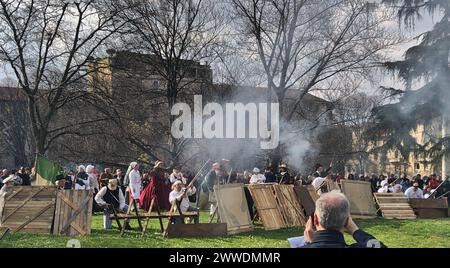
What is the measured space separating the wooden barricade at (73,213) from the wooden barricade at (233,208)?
9.51 ft

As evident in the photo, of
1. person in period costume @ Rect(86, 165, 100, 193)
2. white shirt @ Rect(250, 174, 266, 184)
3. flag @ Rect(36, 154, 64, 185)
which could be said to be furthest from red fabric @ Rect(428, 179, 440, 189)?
flag @ Rect(36, 154, 64, 185)

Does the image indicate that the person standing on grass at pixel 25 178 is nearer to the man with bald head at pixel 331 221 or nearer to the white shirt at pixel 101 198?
the white shirt at pixel 101 198

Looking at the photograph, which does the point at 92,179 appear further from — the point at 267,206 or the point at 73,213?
the point at 267,206

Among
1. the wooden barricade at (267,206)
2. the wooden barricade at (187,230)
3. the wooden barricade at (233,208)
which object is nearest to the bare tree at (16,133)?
the wooden barricade at (267,206)

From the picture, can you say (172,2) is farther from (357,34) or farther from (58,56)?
(357,34)

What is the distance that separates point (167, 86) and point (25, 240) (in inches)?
642

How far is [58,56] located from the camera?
24.4 meters

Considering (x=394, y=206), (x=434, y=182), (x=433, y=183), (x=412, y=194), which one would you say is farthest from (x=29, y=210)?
(x=434, y=182)

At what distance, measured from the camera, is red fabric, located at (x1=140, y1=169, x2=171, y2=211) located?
1418 centimetres

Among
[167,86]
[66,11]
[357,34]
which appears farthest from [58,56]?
[357,34]

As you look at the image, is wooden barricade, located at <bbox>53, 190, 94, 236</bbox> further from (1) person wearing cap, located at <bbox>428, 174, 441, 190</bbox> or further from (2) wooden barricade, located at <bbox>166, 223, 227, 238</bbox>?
Result: (1) person wearing cap, located at <bbox>428, 174, 441, 190</bbox>

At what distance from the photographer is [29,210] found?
12.5 m

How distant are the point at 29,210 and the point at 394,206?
10.9 m

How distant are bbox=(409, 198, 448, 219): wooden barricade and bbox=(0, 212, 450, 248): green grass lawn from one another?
10.5 feet
